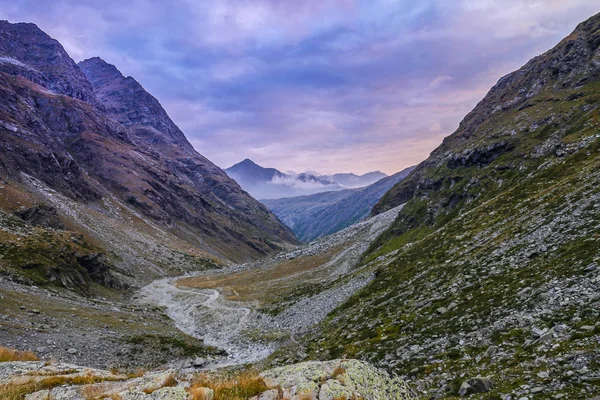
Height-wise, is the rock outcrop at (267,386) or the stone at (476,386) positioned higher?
the rock outcrop at (267,386)

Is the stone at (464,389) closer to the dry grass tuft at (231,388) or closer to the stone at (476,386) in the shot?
the stone at (476,386)

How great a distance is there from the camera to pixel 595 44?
117 metres

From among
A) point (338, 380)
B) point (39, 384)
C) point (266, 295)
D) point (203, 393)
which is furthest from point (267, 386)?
point (266, 295)

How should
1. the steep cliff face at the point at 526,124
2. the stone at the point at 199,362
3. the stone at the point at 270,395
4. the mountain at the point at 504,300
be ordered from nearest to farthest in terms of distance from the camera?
the stone at the point at 270,395 → the mountain at the point at 504,300 → the stone at the point at 199,362 → the steep cliff face at the point at 526,124

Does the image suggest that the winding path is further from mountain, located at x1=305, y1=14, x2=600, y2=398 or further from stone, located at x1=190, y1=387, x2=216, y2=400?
stone, located at x1=190, y1=387, x2=216, y2=400

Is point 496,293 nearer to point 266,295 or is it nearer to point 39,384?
point 39,384

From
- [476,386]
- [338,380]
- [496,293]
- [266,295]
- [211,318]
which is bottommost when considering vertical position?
[266,295]

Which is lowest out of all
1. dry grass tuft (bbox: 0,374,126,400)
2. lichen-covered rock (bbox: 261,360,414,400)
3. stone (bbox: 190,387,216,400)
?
lichen-covered rock (bbox: 261,360,414,400)

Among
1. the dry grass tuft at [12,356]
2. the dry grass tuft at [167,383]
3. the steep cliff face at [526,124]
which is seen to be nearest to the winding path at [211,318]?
the dry grass tuft at [12,356]

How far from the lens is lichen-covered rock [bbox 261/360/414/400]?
38.6 feet

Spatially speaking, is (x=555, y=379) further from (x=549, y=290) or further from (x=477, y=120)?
(x=477, y=120)

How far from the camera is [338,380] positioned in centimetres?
1229

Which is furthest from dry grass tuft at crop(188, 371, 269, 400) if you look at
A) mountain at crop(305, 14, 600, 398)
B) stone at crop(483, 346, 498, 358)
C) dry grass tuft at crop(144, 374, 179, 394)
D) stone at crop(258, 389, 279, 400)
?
stone at crop(483, 346, 498, 358)

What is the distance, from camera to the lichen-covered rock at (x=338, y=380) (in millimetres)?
11758
